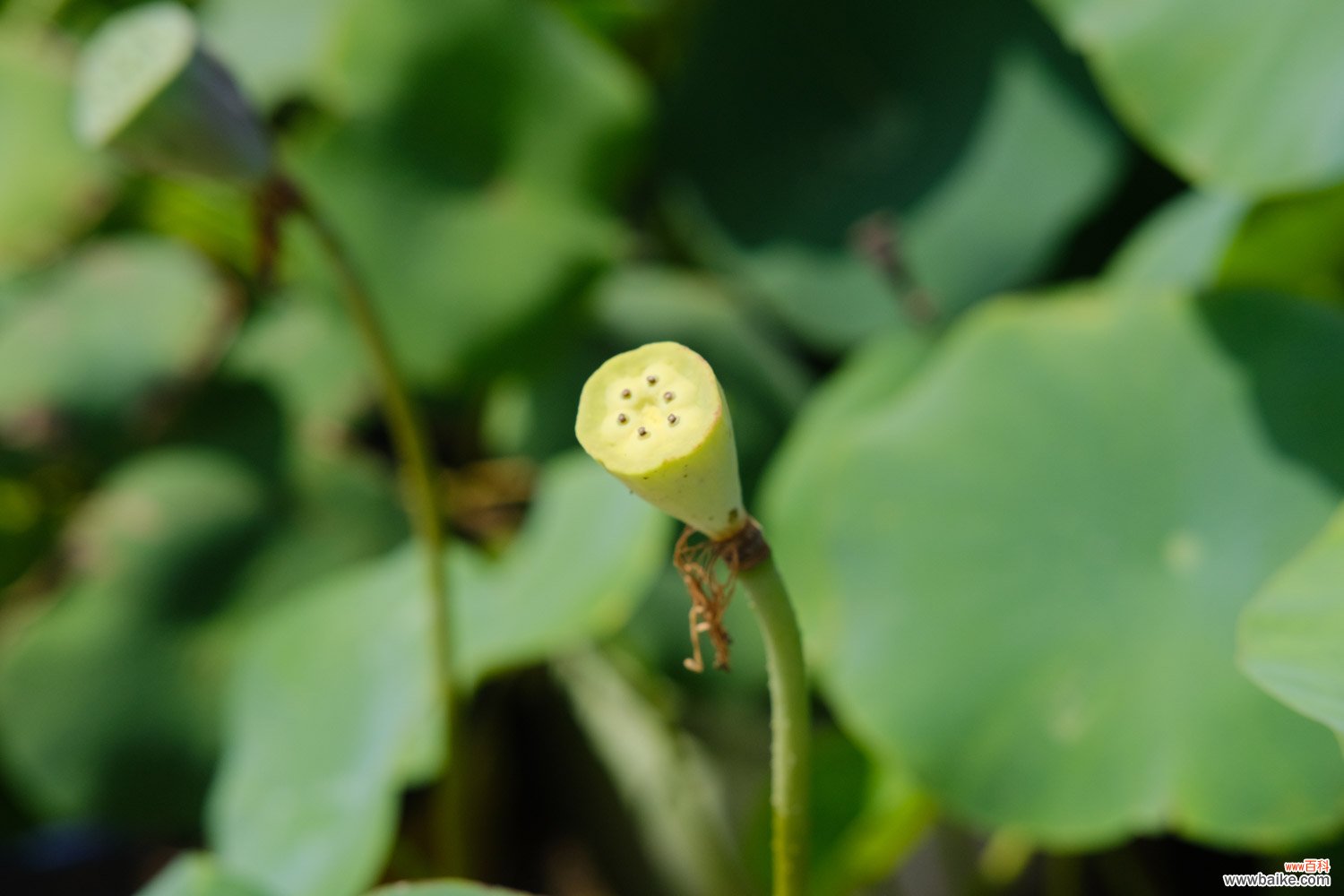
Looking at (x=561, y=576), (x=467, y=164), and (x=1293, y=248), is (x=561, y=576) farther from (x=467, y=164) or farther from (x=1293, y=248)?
(x=1293, y=248)

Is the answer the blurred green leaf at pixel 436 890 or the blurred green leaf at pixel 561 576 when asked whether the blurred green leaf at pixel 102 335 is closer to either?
the blurred green leaf at pixel 561 576

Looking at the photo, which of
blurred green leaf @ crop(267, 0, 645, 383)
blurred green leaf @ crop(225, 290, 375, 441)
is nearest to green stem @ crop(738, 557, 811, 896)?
blurred green leaf @ crop(267, 0, 645, 383)

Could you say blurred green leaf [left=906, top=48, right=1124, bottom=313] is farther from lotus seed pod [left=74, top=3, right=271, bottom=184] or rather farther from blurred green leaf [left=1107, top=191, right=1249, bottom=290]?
lotus seed pod [left=74, top=3, right=271, bottom=184]

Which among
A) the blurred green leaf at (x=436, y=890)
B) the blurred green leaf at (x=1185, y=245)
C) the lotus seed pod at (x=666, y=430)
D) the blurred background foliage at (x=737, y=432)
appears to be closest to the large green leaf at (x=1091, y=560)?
the blurred background foliage at (x=737, y=432)

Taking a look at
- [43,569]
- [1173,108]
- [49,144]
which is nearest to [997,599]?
[1173,108]

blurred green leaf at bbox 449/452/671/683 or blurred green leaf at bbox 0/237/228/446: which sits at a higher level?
blurred green leaf at bbox 0/237/228/446

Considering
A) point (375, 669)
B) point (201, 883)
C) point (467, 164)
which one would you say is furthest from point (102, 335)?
point (201, 883)
